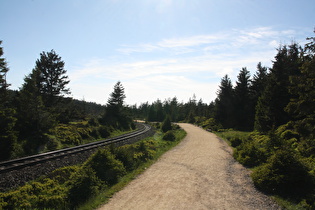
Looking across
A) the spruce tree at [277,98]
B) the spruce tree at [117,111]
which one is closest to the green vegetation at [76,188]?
the spruce tree at [277,98]

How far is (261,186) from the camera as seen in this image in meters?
8.57

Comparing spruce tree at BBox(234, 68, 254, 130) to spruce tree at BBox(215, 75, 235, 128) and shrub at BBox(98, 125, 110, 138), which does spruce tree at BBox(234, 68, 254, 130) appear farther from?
shrub at BBox(98, 125, 110, 138)

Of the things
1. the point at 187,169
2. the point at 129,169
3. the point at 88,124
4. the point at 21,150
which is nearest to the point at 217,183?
the point at 187,169

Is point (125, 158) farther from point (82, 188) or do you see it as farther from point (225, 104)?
point (225, 104)

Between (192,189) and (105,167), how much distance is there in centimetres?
498

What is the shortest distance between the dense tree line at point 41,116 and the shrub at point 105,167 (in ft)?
29.8

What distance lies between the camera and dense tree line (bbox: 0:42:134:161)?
15.7 metres

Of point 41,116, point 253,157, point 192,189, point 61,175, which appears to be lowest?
point 192,189

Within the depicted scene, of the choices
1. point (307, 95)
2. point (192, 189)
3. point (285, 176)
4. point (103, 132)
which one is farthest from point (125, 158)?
point (103, 132)

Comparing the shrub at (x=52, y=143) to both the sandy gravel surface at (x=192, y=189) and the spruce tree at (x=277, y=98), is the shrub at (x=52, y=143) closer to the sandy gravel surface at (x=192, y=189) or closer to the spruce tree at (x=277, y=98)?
the sandy gravel surface at (x=192, y=189)

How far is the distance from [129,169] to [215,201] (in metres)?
6.58

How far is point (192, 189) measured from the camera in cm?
865

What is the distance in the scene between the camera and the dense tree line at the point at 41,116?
15.7 metres

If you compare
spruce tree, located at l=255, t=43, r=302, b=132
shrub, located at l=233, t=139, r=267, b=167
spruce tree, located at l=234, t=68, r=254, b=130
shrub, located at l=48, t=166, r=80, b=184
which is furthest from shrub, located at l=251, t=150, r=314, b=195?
spruce tree, located at l=234, t=68, r=254, b=130
